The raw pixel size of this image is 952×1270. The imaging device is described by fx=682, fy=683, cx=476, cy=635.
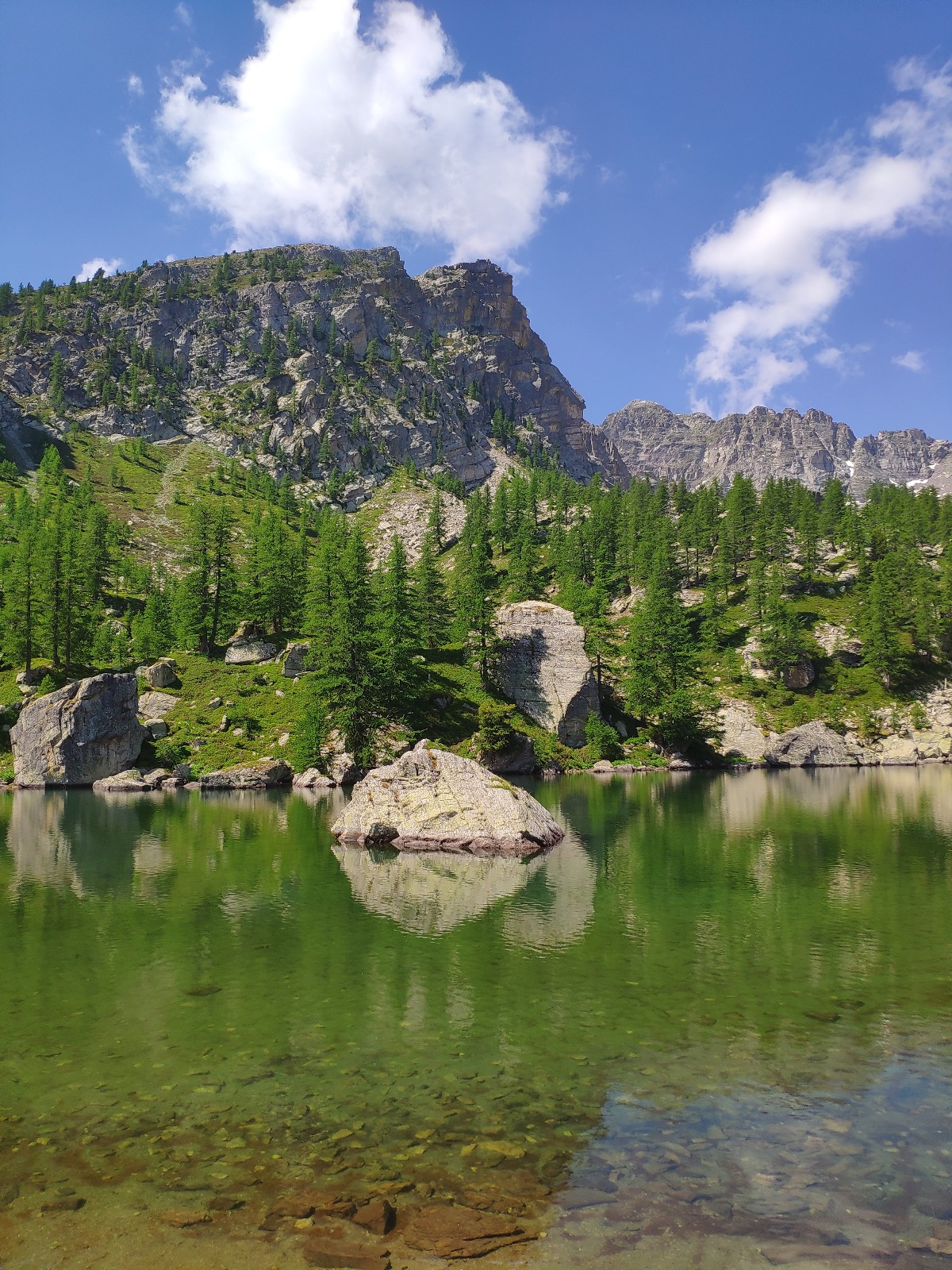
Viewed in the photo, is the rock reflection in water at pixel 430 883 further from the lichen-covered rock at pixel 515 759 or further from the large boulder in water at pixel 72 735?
the large boulder in water at pixel 72 735

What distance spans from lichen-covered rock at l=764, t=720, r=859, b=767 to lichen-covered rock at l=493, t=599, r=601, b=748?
24.2 metres

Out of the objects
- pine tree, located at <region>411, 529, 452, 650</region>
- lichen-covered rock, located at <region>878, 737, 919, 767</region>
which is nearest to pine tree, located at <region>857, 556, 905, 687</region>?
lichen-covered rock, located at <region>878, 737, 919, 767</region>

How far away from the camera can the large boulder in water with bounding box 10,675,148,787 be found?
7044 centimetres

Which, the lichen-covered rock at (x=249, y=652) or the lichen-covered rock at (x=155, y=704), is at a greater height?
the lichen-covered rock at (x=249, y=652)

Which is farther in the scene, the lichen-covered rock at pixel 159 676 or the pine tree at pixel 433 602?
the pine tree at pixel 433 602

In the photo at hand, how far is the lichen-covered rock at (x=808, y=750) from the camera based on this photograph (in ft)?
295

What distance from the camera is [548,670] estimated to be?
89938mm

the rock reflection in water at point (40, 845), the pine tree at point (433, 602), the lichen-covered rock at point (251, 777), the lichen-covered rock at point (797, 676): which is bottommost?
the rock reflection in water at point (40, 845)

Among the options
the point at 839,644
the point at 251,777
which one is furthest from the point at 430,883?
the point at 839,644

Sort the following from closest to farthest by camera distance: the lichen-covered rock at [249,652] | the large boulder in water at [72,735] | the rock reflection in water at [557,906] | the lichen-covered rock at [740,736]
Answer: the rock reflection in water at [557,906]
the large boulder in water at [72,735]
the lichen-covered rock at [740,736]
the lichen-covered rock at [249,652]

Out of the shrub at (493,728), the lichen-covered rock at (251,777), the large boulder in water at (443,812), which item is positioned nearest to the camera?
the large boulder in water at (443,812)

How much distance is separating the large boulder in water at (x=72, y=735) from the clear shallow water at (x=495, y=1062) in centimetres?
4437

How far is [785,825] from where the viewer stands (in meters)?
44.2

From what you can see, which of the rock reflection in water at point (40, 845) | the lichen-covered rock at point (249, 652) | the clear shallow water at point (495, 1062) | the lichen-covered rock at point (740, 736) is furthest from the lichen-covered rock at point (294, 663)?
the clear shallow water at point (495, 1062)
